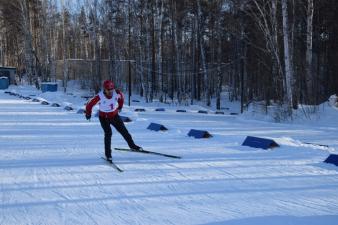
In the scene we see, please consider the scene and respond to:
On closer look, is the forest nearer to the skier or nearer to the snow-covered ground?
the snow-covered ground

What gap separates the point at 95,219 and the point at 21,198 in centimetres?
143

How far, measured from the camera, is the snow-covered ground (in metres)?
4.95

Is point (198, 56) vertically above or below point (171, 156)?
above

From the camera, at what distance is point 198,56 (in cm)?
3409

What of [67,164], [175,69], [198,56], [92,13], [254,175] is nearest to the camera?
[254,175]

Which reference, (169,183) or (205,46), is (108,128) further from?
(205,46)

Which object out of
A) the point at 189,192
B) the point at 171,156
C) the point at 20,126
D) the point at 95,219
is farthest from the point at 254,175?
the point at 20,126

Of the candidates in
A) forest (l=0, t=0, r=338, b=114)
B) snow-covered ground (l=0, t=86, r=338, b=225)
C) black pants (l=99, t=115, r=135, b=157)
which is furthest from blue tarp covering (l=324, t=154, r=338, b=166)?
forest (l=0, t=0, r=338, b=114)

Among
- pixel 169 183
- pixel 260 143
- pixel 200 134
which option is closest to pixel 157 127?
pixel 200 134

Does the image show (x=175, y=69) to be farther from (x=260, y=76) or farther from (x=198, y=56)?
(x=260, y=76)

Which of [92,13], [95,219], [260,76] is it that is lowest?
[95,219]

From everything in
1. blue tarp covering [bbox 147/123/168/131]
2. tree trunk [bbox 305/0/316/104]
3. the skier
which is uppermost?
tree trunk [bbox 305/0/316/104]

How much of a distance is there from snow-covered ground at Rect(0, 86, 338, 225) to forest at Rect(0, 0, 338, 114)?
366 inches

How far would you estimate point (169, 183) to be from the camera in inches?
258
